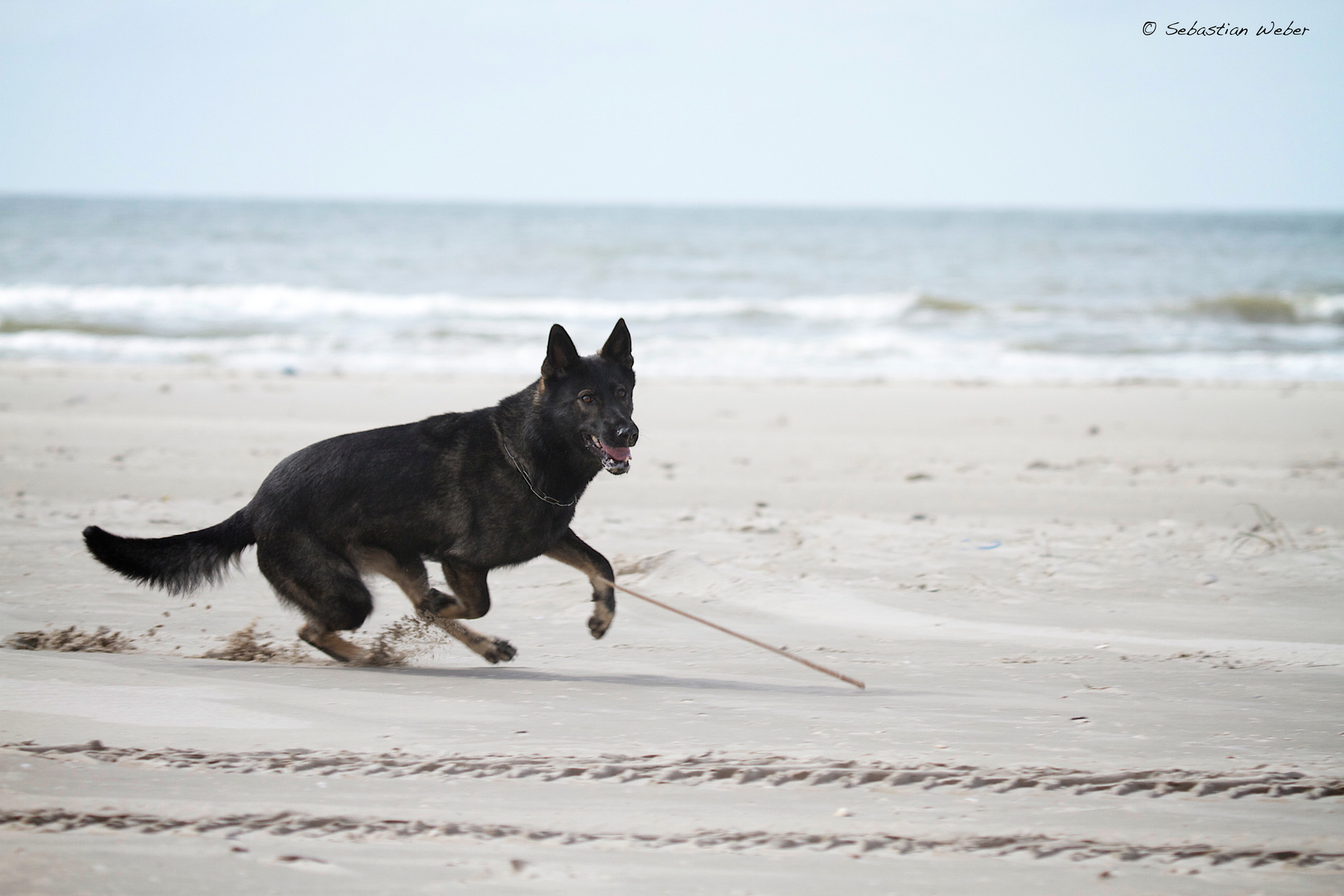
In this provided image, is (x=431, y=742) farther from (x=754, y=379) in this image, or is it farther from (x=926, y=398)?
(x=754, y=379)

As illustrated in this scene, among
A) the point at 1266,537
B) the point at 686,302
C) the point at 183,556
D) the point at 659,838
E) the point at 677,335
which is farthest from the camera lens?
the point at 686,302

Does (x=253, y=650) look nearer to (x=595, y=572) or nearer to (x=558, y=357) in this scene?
(x=595, y=572)

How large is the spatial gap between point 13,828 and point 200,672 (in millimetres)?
1281

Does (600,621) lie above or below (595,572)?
below

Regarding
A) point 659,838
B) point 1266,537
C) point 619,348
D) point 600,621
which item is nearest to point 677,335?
point 1266,537

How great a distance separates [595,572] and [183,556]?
1.49 meters

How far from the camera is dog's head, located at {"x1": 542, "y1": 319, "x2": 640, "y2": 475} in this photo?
3805 millimetres

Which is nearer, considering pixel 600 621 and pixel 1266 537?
pixel 600 621

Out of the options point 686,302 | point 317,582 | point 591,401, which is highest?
point 686,302

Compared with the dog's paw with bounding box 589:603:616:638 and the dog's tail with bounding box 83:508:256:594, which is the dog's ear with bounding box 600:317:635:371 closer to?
the dog's paw with bounding box 589:603:616:638

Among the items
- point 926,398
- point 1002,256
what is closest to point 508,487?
point 926,398

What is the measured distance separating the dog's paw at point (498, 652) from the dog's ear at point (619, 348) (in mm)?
1132

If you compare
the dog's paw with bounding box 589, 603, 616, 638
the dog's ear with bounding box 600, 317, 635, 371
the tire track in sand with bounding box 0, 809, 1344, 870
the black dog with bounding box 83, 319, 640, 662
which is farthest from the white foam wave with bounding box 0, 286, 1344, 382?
the tire track in sand with bounding box 0, 809, 1344, 870

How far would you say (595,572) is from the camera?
4.11m
